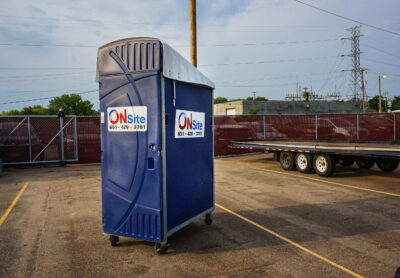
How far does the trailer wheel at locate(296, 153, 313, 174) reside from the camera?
467 inches

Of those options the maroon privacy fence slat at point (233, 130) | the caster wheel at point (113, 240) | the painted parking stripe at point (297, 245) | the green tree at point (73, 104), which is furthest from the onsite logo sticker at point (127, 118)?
the green tree at point (73, 104)

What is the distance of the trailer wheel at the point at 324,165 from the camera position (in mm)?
11113

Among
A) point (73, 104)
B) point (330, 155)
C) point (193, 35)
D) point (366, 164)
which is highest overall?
point (73, 104)

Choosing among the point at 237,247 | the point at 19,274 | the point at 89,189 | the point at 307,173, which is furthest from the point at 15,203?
the point at 307,173

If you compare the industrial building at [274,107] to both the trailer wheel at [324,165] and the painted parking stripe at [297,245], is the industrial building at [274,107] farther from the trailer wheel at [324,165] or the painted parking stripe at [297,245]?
the painted parking stripe at [297,245]

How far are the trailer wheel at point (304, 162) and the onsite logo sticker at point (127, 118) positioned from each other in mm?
8796

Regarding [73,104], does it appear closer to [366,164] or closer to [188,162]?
[366,164]

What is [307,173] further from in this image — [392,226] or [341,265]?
[341,265]

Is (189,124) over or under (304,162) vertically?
over

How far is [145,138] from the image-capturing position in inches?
185

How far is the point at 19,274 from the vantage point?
4.15 m

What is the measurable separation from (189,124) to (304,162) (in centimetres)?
811

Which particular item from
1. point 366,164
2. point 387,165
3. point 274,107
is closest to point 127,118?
point 387,165

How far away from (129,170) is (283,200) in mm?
4742
